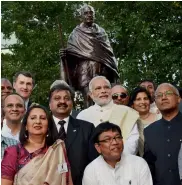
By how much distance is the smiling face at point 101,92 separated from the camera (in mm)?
6348

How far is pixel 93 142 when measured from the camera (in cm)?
548

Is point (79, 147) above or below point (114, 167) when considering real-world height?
above

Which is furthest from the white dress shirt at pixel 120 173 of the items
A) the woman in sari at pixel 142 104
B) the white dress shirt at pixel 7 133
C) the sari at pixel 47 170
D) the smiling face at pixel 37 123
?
the woman in sari at pixel 142 104

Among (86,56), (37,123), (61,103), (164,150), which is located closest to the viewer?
(37,123)

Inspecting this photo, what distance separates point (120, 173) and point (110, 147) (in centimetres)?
27

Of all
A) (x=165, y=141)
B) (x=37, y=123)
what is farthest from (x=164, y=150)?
(x=37, y=123)

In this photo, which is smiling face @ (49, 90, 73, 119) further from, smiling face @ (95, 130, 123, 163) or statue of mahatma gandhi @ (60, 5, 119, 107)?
statue of mahatma gandhi @ (60, 5, 119, 107)

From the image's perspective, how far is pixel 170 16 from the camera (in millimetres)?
19406

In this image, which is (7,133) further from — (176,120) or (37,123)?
(176,120)

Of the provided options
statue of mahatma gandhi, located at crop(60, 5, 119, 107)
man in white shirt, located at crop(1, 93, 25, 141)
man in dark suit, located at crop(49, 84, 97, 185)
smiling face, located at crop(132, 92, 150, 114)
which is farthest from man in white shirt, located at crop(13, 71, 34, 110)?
statue of mahatma gandhi, located at crop(60, 5, 119, 107)

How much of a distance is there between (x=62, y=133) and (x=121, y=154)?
0.77m

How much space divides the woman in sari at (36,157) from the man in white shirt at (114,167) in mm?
282

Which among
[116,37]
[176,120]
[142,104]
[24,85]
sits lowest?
[176,120]

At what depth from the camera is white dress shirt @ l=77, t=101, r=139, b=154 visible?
5.86m
